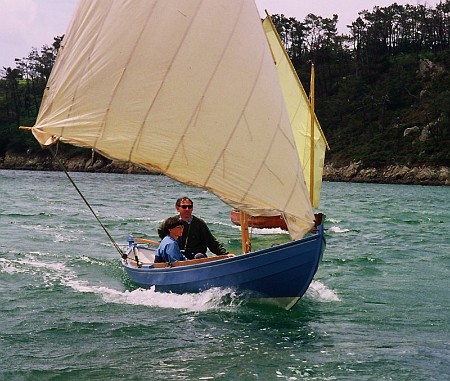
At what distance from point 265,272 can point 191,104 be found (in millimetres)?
3104

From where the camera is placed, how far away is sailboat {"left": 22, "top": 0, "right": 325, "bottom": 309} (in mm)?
11016

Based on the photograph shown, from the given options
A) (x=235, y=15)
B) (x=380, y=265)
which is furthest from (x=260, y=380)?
(x=380, y=265)

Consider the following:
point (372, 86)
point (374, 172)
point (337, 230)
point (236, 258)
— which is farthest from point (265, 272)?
point (372, 86)

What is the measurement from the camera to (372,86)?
11050 centimetres

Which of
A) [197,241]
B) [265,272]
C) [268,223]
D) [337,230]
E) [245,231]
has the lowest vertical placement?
[337,230]

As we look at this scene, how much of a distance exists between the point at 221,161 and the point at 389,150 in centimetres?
8346

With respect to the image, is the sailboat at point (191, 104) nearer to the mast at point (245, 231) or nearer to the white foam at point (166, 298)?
the mast at point (245, 231)

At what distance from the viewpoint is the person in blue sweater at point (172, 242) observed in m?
12.9

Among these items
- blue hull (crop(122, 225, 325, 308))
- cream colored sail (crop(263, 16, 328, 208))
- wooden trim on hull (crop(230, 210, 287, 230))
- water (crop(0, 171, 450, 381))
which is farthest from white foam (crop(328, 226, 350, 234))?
blue hull (crop(122, 225, 325, 308))

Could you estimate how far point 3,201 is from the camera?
3900 cm

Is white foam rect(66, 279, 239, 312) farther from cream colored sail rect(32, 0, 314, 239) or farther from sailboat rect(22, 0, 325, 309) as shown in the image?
cream colored sail rect(32, 0, 314, 239)

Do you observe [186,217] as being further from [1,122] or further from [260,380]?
[1,122]

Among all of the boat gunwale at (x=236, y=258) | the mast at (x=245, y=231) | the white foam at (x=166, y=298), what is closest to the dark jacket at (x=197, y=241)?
the boat gunwale at (x=236, y=258)

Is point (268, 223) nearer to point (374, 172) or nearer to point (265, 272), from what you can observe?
point (265, 272)
